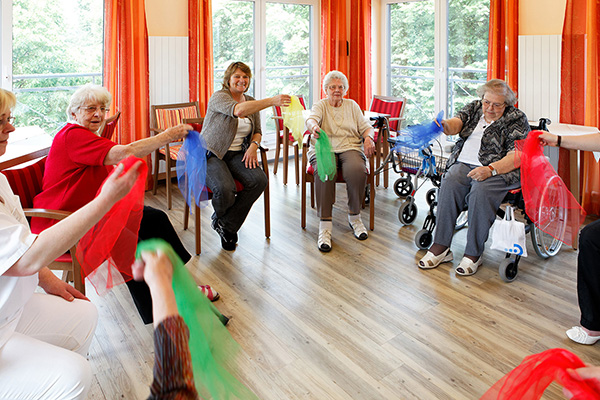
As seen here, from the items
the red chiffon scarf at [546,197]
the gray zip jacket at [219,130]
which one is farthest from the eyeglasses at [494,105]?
the gray zip jacket at [219,130]

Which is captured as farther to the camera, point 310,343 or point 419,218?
point 419,218

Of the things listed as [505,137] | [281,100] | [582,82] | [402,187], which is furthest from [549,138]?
[402,187]

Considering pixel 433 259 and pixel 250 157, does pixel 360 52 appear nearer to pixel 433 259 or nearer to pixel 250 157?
pixel 250 157

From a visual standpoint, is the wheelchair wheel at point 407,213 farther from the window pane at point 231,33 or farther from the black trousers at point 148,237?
the window pane at point 231,33

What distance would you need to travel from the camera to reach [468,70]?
6.04 metres

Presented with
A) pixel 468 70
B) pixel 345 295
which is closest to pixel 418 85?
pixel 468 70

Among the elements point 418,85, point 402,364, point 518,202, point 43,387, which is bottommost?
point 402,364

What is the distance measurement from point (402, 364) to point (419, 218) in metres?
2.27

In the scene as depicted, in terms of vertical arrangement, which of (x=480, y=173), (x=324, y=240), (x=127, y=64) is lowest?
(x=324, y=240)

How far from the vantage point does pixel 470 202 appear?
11.8 ft

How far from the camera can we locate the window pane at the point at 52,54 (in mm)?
4805

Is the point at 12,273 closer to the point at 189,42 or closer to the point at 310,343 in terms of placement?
the point at 310,343

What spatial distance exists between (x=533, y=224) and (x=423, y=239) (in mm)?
757

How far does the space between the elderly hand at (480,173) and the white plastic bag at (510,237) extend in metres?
0.32
